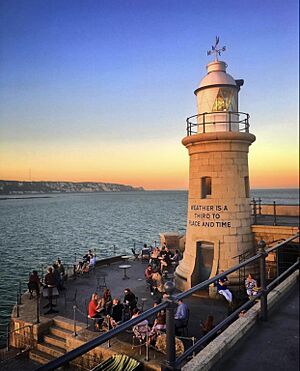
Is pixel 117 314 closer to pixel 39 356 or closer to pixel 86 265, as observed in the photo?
pixel 39 356

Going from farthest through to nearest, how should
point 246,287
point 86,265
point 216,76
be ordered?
1. point 86,265
2. point 216,76
3. point 246,287

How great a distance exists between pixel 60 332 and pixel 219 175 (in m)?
8.77

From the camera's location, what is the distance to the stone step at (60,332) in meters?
11.3

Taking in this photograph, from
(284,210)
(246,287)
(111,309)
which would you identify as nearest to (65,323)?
(111,309)

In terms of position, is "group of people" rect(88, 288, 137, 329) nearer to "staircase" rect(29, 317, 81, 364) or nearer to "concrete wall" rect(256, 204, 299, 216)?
"staircase" rect(29, 317, 81, 364)

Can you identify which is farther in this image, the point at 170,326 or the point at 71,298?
the point at 71,298

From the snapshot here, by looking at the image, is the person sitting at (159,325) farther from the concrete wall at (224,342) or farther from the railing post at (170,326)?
the railing post at (170,326)

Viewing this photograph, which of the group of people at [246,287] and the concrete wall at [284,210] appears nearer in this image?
the group of people at [246,287]

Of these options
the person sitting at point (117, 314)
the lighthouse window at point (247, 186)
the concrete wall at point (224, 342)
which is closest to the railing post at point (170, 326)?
the concrete wall at point (224, 342)

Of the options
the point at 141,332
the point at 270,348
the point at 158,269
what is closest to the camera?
the point at 270,348

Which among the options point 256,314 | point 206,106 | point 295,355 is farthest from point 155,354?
point 206,106

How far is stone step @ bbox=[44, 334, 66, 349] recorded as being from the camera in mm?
11220

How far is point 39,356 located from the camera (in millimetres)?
11352

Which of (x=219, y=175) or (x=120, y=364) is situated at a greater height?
(x=219, y=175)
